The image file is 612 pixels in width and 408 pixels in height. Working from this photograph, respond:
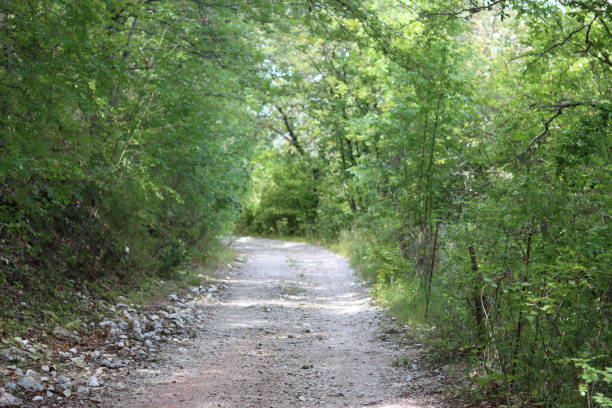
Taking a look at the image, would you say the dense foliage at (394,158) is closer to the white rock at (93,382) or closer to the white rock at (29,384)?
the white rock at (29,384)

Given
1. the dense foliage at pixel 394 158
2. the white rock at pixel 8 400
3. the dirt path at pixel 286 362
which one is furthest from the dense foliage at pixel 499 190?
the white rock at pixel 8 400

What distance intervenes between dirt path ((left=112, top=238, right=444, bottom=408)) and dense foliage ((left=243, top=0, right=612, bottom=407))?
69 centimetres

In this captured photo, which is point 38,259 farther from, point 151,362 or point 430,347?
point 430,347

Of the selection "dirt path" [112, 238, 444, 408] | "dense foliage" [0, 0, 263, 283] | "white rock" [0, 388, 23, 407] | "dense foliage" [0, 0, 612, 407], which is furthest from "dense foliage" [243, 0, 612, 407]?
"white rock" [0, 388, 23, 407]

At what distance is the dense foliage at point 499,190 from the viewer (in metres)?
3.88

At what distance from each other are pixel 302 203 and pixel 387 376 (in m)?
23.4

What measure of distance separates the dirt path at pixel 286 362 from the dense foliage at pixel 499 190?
0.69 m

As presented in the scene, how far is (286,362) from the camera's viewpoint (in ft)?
20.6

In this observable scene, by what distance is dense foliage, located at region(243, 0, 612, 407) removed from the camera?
12.7ft

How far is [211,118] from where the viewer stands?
11.2 m

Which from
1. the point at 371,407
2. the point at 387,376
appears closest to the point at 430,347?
the point at 387,376

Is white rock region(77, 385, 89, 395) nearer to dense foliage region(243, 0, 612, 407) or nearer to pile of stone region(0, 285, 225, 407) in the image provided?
pile of stone region(0, 285, 225, 407)

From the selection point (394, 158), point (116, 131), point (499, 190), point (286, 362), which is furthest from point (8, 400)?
point (394, 158)

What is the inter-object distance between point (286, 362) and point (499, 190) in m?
3.08
